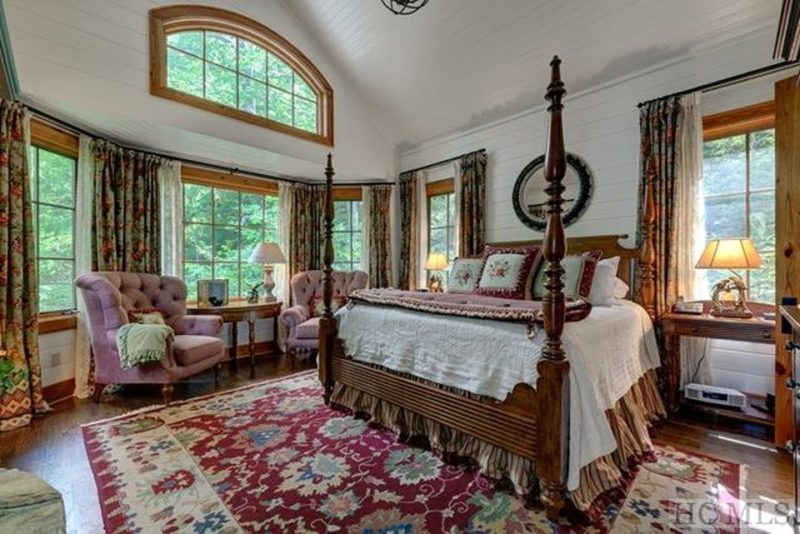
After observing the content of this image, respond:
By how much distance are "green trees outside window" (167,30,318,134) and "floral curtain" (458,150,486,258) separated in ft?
6.27

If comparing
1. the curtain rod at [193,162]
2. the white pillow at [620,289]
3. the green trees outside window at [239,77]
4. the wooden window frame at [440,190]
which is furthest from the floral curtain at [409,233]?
the white pillow at [620,289]

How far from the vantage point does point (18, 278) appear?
276cm

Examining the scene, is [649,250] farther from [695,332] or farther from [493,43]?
[493,43]

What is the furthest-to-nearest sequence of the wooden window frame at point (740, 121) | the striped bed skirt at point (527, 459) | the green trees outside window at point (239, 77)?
the green trees outside window at point (239, 77) < the wooden window frame at point (740, 121) < the striped bed skirt at point (527, 459)

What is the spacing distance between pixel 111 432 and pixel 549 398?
2759 mm

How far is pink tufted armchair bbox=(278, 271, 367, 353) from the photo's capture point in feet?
13.2

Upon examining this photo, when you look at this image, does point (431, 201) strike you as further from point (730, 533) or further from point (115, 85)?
point (730, 533)

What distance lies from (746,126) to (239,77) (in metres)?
4.51

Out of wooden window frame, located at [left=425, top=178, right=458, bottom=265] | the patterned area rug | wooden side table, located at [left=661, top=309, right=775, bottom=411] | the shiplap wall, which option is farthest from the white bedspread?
wooden window frame, located at [left=425, top=178, right=458, bottom=265]

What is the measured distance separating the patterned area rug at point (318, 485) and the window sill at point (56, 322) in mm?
1090

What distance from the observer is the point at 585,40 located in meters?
3.22

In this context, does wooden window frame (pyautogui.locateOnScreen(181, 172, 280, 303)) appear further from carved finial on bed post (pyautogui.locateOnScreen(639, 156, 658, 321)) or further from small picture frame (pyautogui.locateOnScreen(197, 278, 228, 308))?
carved finial on bed post (pyautogui.locateOnScreen(639, 156, 658, 321))

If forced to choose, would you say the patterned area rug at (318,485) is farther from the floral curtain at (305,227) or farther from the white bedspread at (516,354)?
the floral curtain at (305,227)

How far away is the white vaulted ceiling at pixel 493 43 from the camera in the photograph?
9.31 feet
